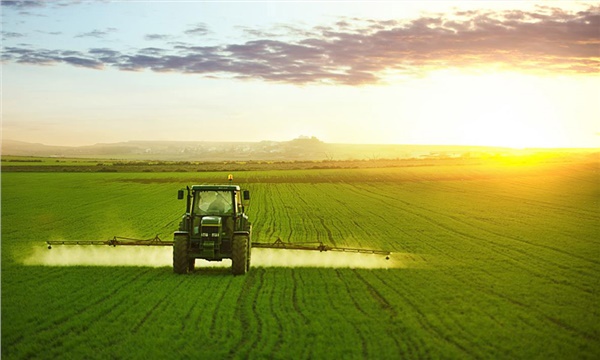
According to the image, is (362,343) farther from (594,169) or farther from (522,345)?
(594,169)

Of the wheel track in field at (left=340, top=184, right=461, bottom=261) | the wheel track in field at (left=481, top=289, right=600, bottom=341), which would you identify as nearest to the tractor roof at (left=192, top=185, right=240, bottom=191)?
the wheel track in field at (left=481, top=289, right=600, bottom=341)

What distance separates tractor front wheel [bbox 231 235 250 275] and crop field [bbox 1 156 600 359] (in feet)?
0.95

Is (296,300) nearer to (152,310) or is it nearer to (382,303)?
(382,303)

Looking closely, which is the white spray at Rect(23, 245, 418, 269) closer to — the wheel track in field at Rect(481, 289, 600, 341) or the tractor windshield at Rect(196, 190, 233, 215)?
the tractor windshield at Rect(196, 190, 233, 215)

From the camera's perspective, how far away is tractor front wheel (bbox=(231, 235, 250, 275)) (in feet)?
59.7

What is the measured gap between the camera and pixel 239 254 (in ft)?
59.9

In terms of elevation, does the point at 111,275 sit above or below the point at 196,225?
below

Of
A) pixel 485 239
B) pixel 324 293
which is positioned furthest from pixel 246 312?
pixel 485 239

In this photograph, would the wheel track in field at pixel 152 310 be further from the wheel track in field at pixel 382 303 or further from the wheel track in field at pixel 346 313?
the wheel track in field at pixel 382 303

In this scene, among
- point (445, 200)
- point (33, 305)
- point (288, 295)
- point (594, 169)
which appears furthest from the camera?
point (594, 169)

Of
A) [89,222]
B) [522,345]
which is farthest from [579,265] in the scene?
[89,222]

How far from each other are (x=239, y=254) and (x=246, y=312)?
4416 millimetres

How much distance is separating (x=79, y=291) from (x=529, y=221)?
2648 centimetres

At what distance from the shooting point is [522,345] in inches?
464
